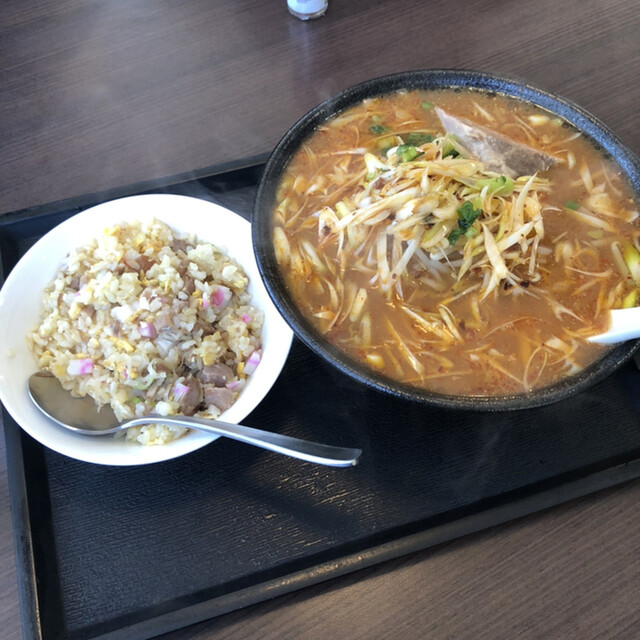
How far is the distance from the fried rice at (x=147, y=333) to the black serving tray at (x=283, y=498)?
18 centimetres

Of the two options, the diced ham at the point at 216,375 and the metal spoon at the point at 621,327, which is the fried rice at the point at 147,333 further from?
the metal spoon at the point at 621,327

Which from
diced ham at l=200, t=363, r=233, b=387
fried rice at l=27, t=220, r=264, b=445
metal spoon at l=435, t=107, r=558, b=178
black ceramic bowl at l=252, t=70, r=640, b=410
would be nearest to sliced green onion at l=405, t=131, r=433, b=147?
metal spoon at l=435, t=107, r=558, b=178

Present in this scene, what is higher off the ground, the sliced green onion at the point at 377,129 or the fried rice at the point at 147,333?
the sliced green onion at the point at 377,129

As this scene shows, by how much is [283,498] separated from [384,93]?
55.2 inches

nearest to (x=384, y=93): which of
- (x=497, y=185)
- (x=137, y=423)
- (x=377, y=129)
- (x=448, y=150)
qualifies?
(x=377, y=129)

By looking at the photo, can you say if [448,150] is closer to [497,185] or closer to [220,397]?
[497,185]

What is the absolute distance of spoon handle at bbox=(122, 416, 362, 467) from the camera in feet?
4.73

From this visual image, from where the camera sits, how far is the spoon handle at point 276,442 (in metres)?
1.44

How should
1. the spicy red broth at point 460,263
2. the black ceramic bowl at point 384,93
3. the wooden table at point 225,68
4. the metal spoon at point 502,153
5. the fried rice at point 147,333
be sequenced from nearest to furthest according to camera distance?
the black ceramic bowl at point 384,93
the spicy red broth at point 460,263
the fried rice at point 147,333
the metal spoon at point 502,153
the wooden table at point 225,68

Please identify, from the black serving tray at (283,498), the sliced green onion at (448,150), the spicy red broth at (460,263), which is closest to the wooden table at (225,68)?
the black serving tray at (283,498)

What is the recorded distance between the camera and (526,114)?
1.90 metres

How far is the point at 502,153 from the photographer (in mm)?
1757

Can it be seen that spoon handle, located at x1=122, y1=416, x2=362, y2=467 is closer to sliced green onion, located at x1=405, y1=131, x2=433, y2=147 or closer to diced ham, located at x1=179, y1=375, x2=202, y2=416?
diced ham, located at x1=179, y1=375, x2=202, y2=416

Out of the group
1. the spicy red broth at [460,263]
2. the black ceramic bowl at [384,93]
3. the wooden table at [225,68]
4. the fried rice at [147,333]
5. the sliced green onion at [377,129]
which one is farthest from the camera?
the wooden table at [225,68]
